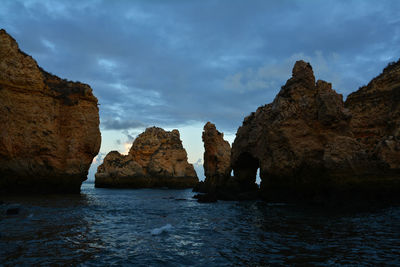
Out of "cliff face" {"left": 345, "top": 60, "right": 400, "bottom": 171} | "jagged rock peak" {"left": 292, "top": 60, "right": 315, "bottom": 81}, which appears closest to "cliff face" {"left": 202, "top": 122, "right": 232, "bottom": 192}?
"cliff face" {"left": 345, "top": 60, "right": 400, "bottom": 171}

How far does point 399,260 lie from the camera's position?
7852mm

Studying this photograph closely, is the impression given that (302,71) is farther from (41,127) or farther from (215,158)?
(41,127)

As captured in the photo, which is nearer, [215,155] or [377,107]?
[377,107]

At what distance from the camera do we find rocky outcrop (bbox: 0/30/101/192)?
86.0 feet

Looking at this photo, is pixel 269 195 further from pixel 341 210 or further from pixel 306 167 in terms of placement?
pixel 341 210

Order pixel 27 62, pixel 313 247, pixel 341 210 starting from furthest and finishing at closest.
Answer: pixel 27 62
pixel 341 210
pixel 313 247

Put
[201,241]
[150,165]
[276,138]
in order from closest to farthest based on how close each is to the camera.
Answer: [201,241] < [276,138] < [150,165]

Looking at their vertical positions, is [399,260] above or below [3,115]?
below

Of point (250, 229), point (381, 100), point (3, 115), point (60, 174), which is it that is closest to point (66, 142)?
point (60, 174)

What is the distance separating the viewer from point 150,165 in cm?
7662

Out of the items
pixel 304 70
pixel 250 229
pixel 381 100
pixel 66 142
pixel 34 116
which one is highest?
pixel 304 70

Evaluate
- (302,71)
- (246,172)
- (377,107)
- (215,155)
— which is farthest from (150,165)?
(377,107)

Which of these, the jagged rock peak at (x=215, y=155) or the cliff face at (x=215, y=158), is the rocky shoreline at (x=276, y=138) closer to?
the cliff face at (x=215, y=158)

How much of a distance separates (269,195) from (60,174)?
23.8 metres
